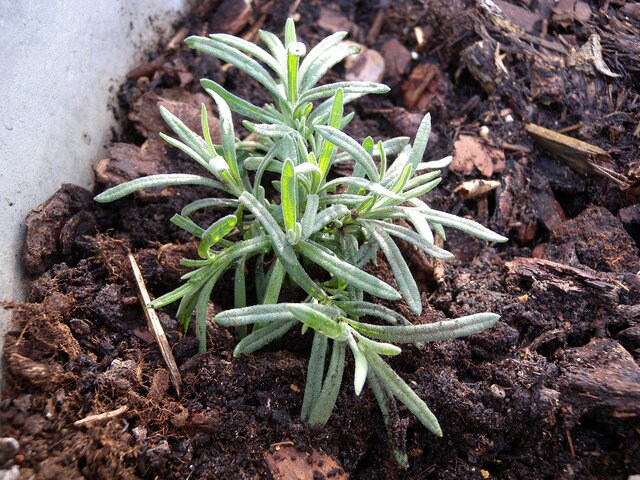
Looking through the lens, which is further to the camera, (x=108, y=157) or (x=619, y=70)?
(x=619, y=70)

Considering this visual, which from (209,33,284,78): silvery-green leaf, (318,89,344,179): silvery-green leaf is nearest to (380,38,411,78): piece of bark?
(209,33,284,78): silvery-green leaf

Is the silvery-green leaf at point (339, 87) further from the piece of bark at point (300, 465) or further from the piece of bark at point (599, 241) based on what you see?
the piece of bark at point (300, 465)

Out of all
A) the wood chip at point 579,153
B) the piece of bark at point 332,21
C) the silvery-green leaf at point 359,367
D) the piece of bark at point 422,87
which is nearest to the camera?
the silvery-green leaf at point 359,367

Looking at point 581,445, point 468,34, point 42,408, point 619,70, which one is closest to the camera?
point 42,408

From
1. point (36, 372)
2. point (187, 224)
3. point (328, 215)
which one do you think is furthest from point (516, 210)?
point (36, 372)

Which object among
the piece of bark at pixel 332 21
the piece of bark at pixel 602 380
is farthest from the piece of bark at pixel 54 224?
the piece of bark at pixel 602 380

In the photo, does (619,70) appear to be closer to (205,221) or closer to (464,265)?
Result: (464,265)

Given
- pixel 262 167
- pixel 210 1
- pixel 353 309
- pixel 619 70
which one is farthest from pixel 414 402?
pixel 210 1
